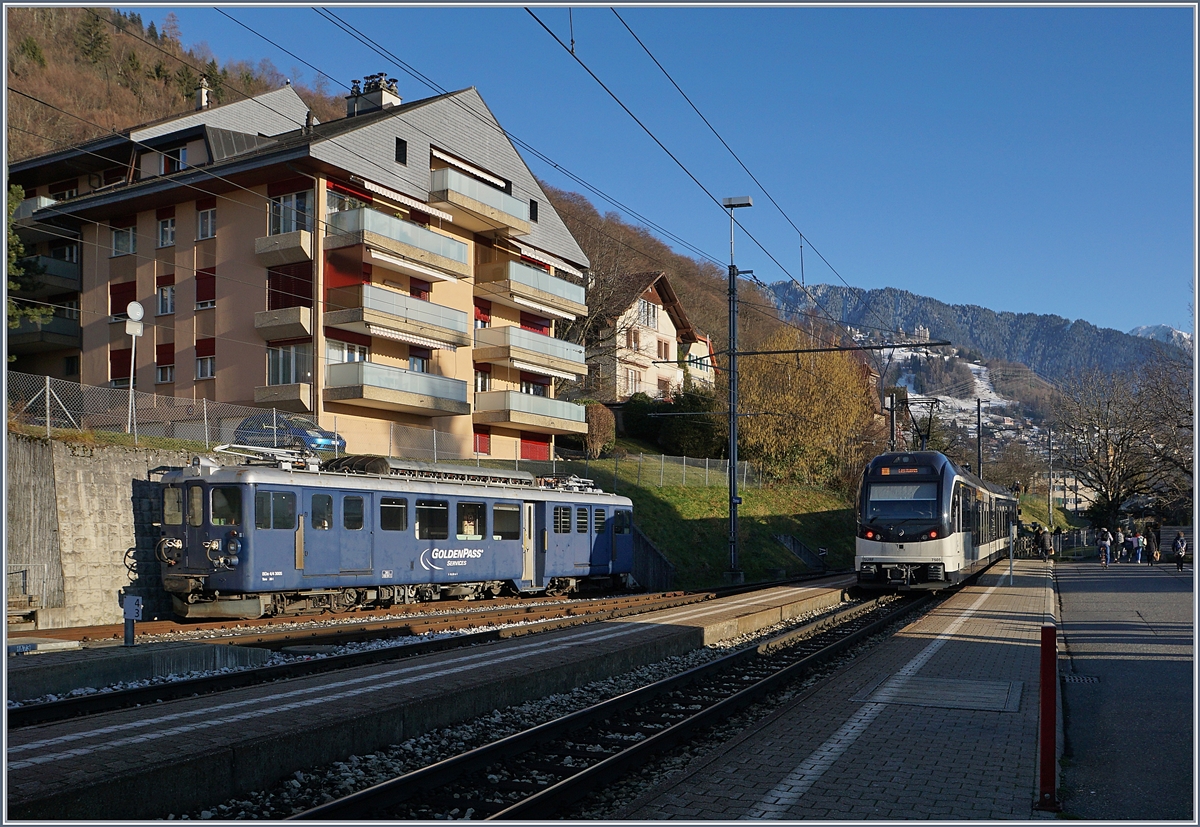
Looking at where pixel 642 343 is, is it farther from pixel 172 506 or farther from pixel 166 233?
pixel 172 506

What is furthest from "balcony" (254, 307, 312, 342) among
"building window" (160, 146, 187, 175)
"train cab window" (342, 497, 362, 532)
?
"train cab window" (342, 497, 362, 532)

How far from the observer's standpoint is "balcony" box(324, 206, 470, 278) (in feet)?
111

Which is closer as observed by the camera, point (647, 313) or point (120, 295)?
point (120, 295)

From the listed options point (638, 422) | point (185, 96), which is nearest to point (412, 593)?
point (638, 422)

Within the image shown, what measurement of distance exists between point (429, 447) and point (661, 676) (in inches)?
974

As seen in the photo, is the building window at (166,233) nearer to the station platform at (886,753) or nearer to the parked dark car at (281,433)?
the parked dark car at (281,433)

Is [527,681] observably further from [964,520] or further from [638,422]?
[638,422]

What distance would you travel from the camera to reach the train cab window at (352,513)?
19.3 meters

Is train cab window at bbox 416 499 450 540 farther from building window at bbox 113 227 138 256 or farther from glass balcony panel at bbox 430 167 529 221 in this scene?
building window at bbox 113 227 138 256

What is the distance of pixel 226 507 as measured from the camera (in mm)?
17859

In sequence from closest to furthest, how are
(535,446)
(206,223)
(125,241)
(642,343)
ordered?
(206,223) → (125,241) → (535,446) → (642,343)

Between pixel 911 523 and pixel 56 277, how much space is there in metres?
32.5

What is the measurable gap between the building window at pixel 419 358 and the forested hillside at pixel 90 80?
81.3 ft

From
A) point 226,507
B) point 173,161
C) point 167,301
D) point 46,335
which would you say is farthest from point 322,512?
point 46,335
